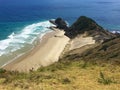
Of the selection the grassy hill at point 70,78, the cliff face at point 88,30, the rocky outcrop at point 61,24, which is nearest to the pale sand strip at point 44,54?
the cliff face at point 88,30

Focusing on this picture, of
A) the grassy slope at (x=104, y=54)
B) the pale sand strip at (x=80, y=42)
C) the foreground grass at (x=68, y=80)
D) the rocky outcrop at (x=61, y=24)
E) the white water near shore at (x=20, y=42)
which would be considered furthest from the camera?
the rocky outcrop at (x=61, y=24)

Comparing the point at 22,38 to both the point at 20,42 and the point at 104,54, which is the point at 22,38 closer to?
the point at 20,42

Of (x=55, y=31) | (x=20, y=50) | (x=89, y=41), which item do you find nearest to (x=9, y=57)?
(x=20, y=50)

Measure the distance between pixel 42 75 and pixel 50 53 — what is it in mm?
44680

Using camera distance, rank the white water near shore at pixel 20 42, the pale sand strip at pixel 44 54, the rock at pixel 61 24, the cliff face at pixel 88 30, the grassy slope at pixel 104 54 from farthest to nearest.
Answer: the rock at pixel 61 24, the cliff face at pixel 88 30, the white water near shore at pixel 20 42, the pale sand strip at pixel 44 54, the grassy slope at pixel 104 54

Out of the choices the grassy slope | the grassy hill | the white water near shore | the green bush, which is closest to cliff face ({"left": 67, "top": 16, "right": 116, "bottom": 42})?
the white water near shore

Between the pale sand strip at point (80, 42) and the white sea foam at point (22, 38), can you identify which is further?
the pale sand strip at point (80, 42)

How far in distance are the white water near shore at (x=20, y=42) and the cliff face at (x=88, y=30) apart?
30.9 ft

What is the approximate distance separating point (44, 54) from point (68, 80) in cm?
4501

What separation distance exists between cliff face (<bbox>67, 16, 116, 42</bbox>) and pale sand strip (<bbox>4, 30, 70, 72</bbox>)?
3070mm

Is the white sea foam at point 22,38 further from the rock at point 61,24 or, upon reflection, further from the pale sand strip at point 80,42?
the pale sand strip at point 80,42

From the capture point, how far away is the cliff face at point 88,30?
80.8 m

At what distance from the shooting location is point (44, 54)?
2628 inches

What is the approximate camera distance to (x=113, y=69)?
86.1ft
